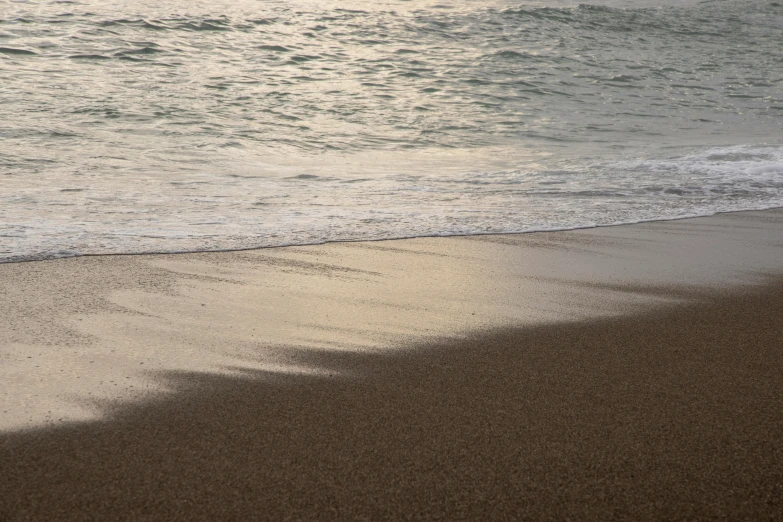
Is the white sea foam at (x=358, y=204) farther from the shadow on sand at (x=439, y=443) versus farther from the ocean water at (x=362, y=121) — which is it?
the shadow on sand at (x=439, y=443)

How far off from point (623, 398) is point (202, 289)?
1.81 metres

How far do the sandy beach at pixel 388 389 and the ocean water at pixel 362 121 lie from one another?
92 cm

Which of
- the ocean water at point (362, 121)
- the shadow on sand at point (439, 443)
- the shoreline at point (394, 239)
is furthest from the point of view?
the ocean water at point (362, 121)

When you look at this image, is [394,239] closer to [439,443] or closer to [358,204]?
[358,204]

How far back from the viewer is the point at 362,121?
957 centimetres

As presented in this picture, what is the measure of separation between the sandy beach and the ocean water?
3.01 ft

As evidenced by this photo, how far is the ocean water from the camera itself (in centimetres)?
468

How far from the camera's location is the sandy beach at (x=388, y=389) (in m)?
1.61

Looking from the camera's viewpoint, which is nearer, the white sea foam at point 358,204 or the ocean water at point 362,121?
the white sea foam at point 358,204

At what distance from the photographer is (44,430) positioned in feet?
6.06

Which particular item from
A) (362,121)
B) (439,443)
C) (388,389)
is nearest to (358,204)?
(388,389)

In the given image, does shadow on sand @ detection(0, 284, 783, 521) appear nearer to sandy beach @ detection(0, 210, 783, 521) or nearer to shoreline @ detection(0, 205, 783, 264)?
sandy beach @ detection(0, 210, 783, 521)

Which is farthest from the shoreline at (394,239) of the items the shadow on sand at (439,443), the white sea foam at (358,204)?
the shadow on sand at (439,443)

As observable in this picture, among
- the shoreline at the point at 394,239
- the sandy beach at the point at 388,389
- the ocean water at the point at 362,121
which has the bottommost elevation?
the ocean water at the point at 362,121
